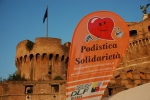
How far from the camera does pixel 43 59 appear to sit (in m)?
29.5

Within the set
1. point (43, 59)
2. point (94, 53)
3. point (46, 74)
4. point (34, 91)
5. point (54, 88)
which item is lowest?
point (34, 91)

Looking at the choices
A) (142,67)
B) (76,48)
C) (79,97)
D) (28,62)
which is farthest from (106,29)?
(142,67)

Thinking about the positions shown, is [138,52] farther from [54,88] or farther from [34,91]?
[34,91]

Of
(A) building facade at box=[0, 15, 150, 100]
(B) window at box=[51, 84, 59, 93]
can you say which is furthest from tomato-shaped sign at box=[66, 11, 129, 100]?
(B) window at box=[51, 84, 59, 93]

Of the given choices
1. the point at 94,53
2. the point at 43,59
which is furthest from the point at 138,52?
the point at 94,53

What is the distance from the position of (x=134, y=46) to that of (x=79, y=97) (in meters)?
28.0

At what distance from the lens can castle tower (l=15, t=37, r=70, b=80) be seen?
29.3 meters

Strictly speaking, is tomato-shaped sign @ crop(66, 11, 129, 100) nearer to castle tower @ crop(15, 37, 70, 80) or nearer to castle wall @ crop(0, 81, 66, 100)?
castle wall @ crop(0, 81, 66, 100)

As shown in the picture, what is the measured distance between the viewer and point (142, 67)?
3562cm

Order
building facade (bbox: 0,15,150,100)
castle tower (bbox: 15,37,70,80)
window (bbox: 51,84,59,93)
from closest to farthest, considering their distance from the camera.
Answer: building facade (bbox: 0,15,150,100) < window (bbox: 51,84,59,93) < castle tower (bbox: 15,37,70,80)

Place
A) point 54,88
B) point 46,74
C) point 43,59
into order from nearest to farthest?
point 54,88
point 46,74
point 43,59

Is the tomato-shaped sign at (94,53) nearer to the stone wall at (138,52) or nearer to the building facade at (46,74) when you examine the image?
the building facade at (46,74)

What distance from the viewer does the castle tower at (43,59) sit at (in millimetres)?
29297

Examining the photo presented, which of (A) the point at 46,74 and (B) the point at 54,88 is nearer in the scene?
(B) the point at 54,88
